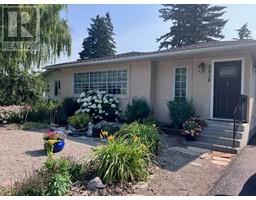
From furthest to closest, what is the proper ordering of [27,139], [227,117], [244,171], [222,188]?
[227,117], [27,139], [244,171], [222,188]

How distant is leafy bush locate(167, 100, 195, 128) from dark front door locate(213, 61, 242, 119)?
0.91 meters

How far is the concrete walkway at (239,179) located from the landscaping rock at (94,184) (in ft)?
6.41

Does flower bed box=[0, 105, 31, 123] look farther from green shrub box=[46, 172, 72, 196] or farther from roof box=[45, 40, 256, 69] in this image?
green shrub box=[46, 172, 72, 196]

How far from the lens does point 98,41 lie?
124 ft

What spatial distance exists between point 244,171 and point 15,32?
383 inches

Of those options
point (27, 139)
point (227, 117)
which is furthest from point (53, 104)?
point (227, 117)

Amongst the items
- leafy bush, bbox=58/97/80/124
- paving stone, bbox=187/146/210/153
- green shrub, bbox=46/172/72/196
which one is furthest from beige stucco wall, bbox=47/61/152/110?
green shrub, bbox=46/172/72/196

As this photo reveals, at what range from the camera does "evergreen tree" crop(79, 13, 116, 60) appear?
3766cm

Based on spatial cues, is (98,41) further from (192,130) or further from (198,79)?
(192,130)

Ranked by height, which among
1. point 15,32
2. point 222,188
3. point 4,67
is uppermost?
point 15,32

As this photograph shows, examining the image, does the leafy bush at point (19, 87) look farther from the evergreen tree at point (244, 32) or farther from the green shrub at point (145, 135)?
the evergreen tree at point (244, 32)

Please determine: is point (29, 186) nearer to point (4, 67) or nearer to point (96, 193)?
point (96, 193)

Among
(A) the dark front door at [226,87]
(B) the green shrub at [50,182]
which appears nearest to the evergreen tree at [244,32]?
(A) the dark front door at [226,87]

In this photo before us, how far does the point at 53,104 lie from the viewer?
14031 mm
